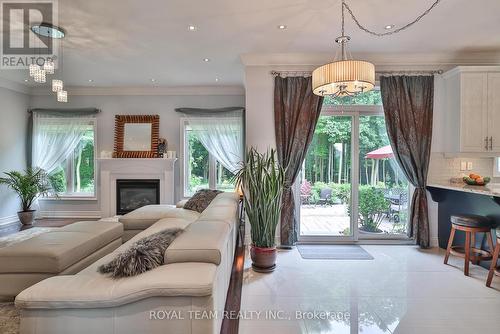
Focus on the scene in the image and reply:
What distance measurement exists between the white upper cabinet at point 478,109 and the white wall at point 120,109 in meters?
3.96

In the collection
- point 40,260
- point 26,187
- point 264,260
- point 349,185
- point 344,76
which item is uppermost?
point 344,76

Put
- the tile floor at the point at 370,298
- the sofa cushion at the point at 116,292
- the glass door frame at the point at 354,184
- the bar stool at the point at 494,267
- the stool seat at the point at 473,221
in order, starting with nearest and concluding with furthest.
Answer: the sofa cushion at the point at 116,292
the tile floor at the point at 370,298
the bar stool at the point at 494,267
the stool seat at the point at 473,221
the glass door frame at the point at 354,184

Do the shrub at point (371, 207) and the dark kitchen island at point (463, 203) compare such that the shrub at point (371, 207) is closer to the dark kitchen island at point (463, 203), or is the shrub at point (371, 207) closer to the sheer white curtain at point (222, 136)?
the dark kitchen island at point (463, 203)

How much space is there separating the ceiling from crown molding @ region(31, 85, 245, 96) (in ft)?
3.94

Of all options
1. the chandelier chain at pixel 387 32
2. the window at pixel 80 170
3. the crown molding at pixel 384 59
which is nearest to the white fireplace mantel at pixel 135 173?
the window at pixel 80 170

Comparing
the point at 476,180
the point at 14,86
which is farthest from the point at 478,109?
the point at 14,86

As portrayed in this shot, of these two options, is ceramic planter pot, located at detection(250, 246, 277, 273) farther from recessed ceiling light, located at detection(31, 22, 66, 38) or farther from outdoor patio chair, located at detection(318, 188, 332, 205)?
recessed ceiling light, located at detection(31, 22, 66, 38)

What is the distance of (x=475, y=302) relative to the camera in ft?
8.20

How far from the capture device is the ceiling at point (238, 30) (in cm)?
286

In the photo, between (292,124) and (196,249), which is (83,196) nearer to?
(292,124)

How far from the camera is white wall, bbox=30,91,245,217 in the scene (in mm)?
6008

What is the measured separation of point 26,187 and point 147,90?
10.1 feet

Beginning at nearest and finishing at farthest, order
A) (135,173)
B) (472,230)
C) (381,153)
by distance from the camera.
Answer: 1. (472,230)
2. (381,153)
3. (135,173)

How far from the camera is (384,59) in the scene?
4148 mm
